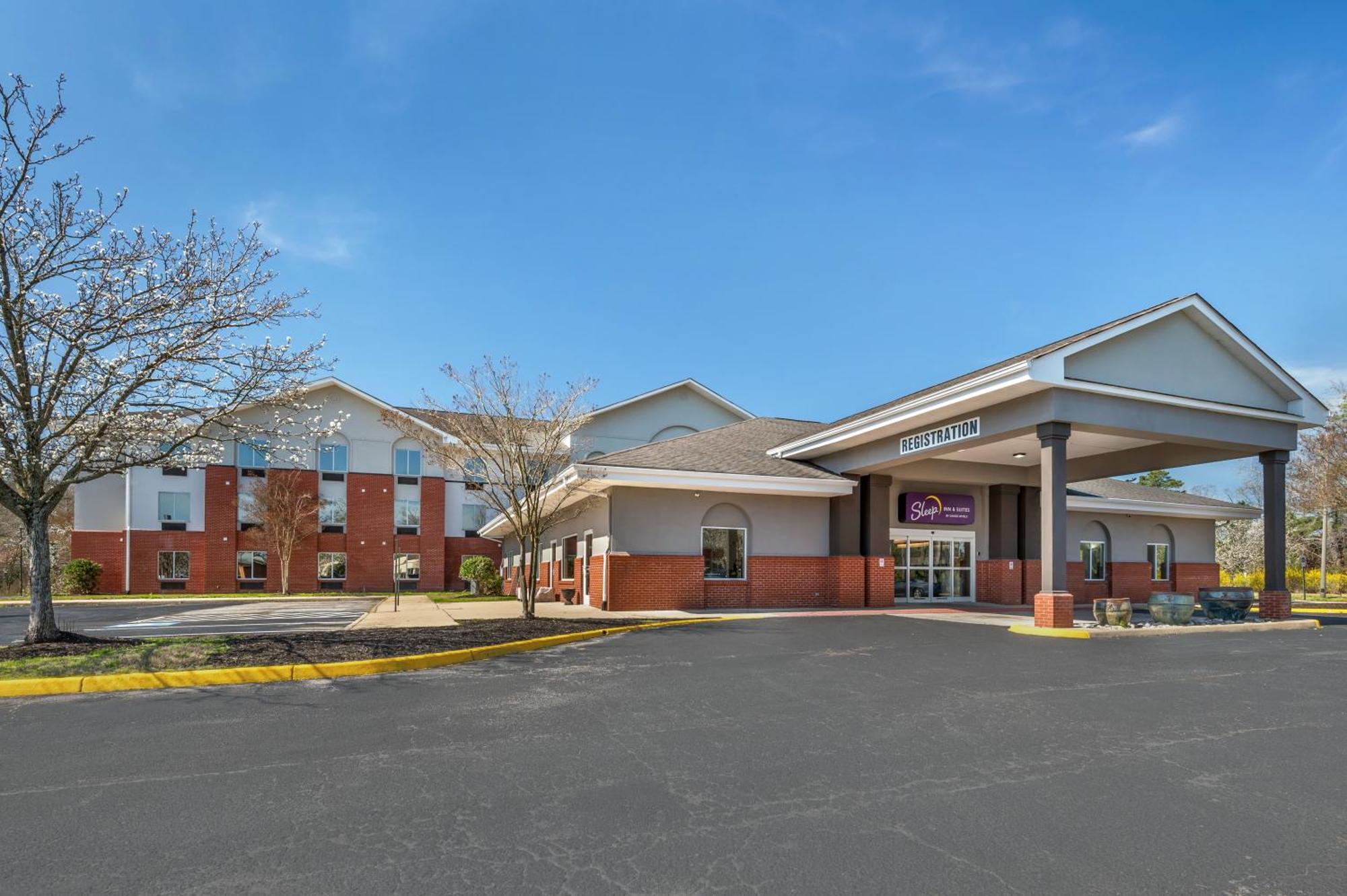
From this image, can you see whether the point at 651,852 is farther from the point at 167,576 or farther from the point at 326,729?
the point at 167,576

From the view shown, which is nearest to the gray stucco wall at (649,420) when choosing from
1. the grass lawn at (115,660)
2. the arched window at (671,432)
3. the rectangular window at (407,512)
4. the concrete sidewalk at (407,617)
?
the arched window at (671,432)

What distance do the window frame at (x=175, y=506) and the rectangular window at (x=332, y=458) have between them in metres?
6.10

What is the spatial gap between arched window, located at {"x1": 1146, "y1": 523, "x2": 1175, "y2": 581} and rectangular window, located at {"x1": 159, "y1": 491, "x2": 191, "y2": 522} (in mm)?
41366

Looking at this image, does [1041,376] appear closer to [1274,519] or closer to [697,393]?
[1274,519]

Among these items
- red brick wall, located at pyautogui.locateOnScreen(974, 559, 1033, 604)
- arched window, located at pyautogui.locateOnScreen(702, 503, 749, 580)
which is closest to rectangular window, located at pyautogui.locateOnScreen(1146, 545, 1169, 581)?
red brick wall, located at pyautogui.locateOnScreen(974, 559, 1033, 604)

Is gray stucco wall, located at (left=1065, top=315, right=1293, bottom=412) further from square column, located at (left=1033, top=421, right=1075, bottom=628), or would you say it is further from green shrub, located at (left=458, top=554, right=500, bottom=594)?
green shrub, located at (left=458, top=554, right=500, bottom=594)

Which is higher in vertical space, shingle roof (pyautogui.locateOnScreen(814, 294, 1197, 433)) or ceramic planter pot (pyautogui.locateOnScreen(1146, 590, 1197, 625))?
shingle roof (pyautogui.locateOnScreen(814, 294, 1197, 433))

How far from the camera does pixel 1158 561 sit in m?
28.3

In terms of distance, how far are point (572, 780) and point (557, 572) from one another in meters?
21.4

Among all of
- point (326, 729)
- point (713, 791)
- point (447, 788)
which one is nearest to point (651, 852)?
point (713, 791)

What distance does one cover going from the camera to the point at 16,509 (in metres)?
11.3

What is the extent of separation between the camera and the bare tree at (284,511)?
36.5m

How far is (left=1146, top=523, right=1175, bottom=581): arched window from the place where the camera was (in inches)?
1105

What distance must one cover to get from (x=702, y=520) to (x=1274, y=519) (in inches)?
531
